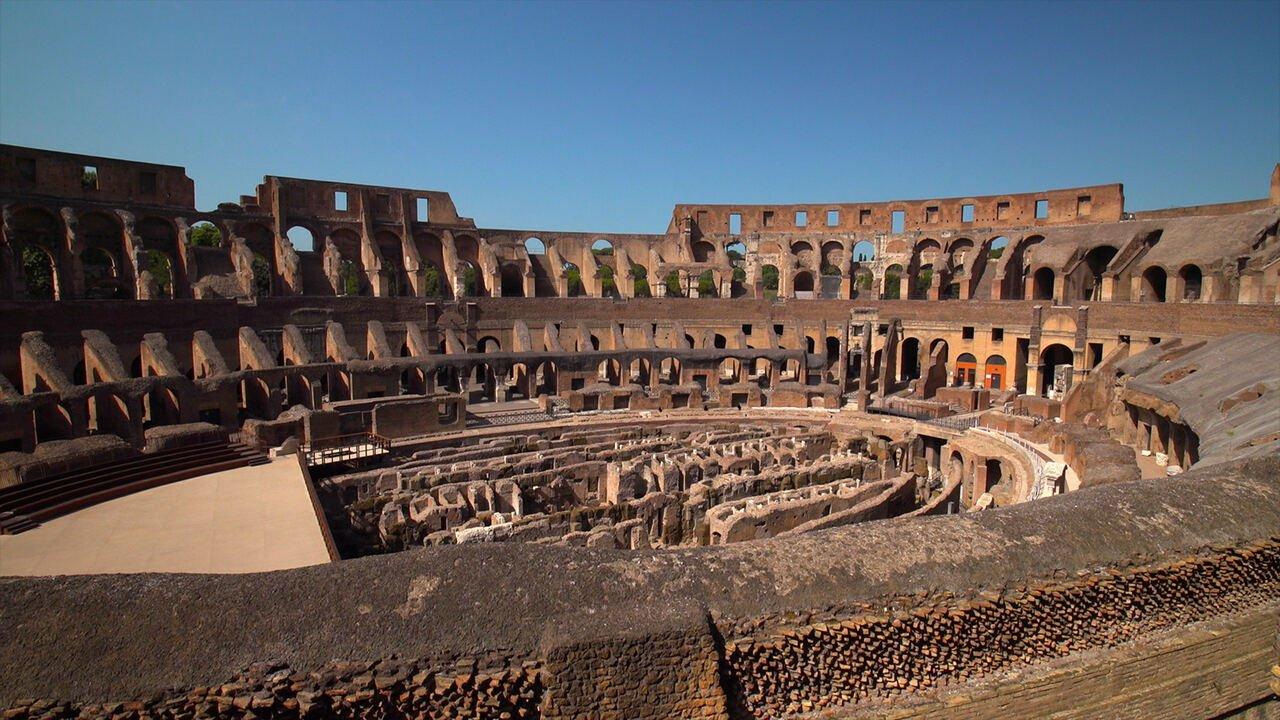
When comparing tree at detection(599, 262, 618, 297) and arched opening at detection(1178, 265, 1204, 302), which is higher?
tree at detection(599, 262, 618, 297)

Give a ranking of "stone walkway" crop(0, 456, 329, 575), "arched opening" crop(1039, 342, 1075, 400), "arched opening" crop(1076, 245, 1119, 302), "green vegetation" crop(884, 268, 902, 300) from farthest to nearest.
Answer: "green vegetation" crop(884, 268, 902, 300)
"arched opening" crop(1076, 245, 1119, 302)
"arched opening" crop(1039, 342, 1075, 400)
"stone walkway" crop(0, 456, 329, 575)

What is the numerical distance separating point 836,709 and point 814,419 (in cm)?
1854

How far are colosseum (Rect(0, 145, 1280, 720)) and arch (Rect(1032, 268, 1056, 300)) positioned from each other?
1.12 metres

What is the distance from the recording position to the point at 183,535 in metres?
12.8

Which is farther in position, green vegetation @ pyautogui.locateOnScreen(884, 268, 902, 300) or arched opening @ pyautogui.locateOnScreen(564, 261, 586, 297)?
green vegetation @ pyautogui.locateOnScreen(884, 268, 902, 300)

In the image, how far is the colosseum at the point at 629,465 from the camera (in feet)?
21.4

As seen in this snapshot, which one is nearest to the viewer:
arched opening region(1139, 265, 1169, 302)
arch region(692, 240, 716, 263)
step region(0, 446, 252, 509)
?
step region(0, 446, 252, 509)

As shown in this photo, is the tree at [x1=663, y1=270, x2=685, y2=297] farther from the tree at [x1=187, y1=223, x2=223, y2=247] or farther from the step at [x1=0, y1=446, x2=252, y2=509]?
the step at [x1=0, y1=446, x2=252, y2=509]

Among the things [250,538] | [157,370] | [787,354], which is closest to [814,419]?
[787,354]

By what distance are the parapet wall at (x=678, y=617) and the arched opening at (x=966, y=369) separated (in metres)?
22.6

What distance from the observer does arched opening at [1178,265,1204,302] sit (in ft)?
94.0

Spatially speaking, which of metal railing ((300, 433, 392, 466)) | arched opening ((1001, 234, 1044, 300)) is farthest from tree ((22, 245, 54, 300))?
arched opening ((1001, 234, 1044, 300))

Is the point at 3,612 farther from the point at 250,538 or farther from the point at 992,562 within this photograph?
the point at 992,562

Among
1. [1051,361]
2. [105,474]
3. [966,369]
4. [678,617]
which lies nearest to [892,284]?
[1051,361]
